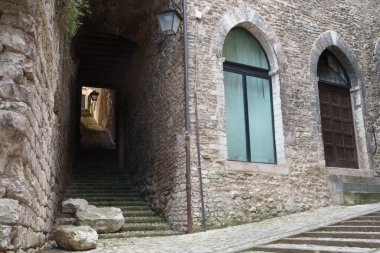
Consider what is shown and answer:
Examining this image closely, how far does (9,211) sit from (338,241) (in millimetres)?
3336

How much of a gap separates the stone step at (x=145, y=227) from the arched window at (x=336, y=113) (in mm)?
3877

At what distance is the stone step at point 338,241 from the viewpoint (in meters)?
4.08

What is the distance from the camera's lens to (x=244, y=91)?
26.1 ft

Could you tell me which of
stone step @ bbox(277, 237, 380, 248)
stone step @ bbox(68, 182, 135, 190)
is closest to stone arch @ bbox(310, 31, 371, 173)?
stone step @ bbox(277, 237, 380, 248)

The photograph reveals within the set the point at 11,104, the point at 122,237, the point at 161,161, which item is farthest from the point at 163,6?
the point at 11,104

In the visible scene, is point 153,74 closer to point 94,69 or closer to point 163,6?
point 163,6

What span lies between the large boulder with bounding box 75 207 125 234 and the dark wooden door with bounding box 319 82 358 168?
4.71m

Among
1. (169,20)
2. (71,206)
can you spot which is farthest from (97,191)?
(169,20)

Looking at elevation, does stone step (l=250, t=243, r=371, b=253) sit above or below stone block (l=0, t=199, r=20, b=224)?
below

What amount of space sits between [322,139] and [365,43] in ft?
9.96

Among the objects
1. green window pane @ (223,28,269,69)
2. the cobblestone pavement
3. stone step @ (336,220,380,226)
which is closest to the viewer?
the cobblestone pavement

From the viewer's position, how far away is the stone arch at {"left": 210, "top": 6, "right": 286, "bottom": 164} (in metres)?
7.48

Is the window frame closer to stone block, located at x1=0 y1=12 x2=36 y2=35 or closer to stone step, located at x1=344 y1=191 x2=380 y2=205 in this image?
stone step, located at x1=344 y1=191 x2=380 y2=205

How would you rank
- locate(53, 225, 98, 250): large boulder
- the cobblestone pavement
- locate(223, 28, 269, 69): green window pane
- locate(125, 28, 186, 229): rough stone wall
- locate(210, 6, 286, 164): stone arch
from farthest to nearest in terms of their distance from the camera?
locate(223, 28, 269, 69): green window pane < locate(210, 6, 286, 164): stone arch < locate(125, 28, 186, 229): rough stone wall < locate(53, 225, 98, 250): large boulder < the cobblestone pavement
